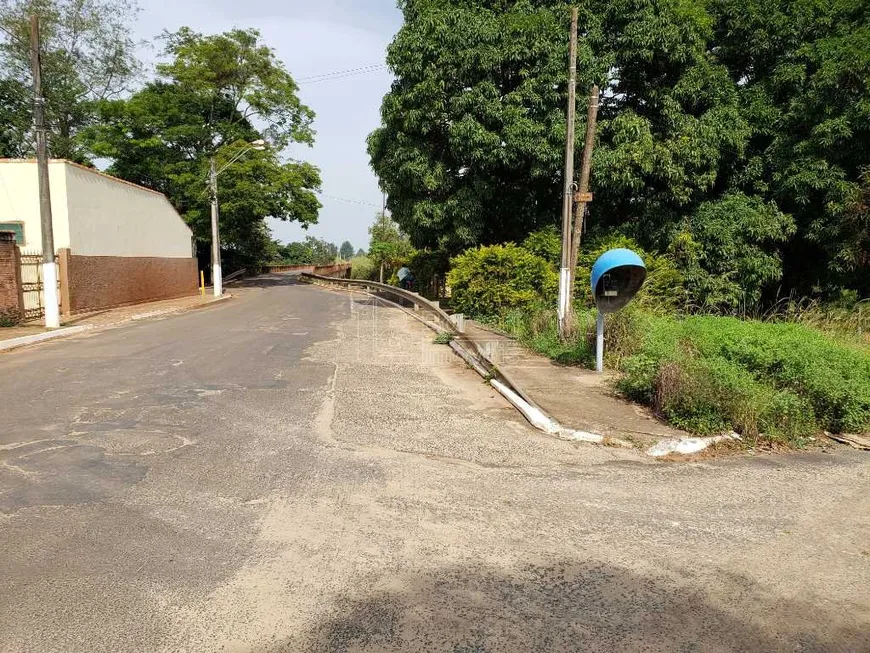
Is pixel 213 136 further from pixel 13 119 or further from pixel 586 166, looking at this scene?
pixel 586 166

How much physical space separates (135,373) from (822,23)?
2139 cm

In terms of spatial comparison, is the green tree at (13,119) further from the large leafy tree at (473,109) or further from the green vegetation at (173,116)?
the large leafy tree at (473,109)

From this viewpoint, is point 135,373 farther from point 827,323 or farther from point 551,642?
point 827,323

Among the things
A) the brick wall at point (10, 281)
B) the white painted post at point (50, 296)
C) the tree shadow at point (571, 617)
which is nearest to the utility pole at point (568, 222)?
the tree shadow at point (571, 617)

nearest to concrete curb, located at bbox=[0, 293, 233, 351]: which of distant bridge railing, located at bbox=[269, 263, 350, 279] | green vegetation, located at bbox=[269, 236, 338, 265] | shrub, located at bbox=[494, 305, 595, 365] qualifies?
shrub, located at bbox=[494, 305, 595, 365]

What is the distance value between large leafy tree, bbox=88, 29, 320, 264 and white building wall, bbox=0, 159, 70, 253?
14.9m

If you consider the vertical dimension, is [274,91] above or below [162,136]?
above

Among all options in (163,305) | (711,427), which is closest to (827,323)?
(711,427)

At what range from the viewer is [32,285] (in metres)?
Answer: 16.2

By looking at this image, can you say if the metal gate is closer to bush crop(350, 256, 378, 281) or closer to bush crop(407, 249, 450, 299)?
bush crop(407, 249, 450, 299)

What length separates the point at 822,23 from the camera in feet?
58.6

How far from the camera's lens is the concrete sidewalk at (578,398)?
21.5 feet

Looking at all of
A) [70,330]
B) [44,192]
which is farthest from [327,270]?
[70,330]

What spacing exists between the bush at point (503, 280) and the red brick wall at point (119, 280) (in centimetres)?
1220
